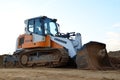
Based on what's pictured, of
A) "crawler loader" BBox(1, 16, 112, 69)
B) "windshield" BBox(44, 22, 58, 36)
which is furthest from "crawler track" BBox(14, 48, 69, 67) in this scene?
"windshield" BBox(44, 22, 58, 36)

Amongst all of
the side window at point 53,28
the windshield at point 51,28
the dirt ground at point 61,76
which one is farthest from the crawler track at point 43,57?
the dirt ground at point 61,76

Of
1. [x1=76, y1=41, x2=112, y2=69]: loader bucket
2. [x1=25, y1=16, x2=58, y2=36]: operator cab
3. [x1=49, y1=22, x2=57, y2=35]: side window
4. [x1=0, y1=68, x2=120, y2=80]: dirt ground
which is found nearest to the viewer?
[x1=0, y1=68, x2=120, y2=80]: dirt ground

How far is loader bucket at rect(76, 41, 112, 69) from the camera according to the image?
14.7 m

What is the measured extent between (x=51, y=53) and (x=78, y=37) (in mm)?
2098

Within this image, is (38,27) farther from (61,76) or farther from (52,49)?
(61,76)

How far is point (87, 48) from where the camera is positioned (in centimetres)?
1516

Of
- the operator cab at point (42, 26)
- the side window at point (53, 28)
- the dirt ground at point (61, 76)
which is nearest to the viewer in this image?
the dirt ground at point (61, 76)

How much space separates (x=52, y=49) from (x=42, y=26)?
1.85 metres

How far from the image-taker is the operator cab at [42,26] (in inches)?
704

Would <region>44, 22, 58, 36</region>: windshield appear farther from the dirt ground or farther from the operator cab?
the dirt ground

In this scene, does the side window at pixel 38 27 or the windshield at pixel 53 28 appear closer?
the side window at pixel 38 27

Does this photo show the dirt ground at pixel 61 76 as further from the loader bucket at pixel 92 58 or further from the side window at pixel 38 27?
the side window at pixel 38 27

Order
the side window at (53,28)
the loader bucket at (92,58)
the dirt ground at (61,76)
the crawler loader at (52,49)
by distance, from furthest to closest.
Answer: the side window at (53,28) → the crawler loader at (52,49) → the loader bucket at (92,58) → the dirt ground at (61,76)

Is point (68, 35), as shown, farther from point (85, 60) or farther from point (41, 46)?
point (85, 60)
